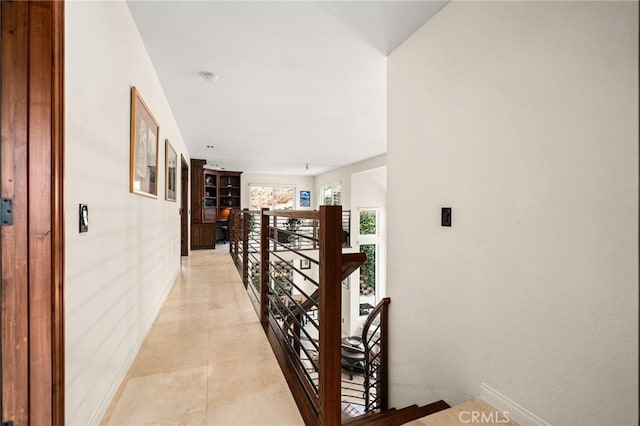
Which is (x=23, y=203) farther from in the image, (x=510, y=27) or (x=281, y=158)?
(x=281, y=158)

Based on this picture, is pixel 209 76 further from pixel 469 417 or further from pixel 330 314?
pixel 469 417

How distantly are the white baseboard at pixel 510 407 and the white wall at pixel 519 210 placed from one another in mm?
33

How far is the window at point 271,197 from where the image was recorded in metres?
9.15

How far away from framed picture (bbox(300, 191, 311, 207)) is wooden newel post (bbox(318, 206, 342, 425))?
28.3 feet

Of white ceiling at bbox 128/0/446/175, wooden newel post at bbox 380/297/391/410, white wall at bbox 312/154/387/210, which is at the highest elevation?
white ceiling at bbox 128/0/446/175

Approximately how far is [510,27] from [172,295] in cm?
353

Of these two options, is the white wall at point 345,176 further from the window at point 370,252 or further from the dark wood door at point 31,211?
the dark wood door at point 31,211

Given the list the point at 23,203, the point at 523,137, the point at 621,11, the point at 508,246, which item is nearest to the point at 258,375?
the point at 23,203

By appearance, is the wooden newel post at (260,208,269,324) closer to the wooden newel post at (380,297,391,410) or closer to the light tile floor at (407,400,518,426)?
the wooden newel post at (380,297,391,410)

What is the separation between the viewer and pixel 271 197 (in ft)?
30.9

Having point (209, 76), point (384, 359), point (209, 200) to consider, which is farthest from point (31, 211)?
point (209, 200)

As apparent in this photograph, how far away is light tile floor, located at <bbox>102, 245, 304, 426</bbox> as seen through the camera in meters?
1.30

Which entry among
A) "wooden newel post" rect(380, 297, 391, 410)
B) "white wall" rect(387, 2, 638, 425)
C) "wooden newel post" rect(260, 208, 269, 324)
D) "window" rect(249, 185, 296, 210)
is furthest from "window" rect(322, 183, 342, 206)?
"white wall" rect(387, 2, 638, 425)

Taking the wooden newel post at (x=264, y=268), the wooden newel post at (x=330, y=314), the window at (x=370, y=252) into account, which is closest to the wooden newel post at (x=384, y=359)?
the wooden newel post at (x=264, y=268)
